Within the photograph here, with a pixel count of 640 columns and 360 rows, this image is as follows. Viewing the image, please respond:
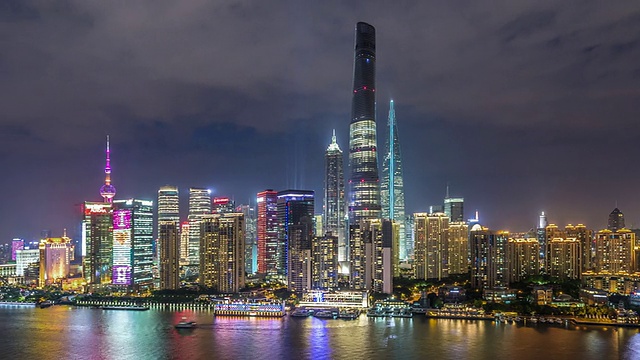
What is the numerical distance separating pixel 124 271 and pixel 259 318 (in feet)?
47.4

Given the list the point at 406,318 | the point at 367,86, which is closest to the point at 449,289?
the point at 406,318

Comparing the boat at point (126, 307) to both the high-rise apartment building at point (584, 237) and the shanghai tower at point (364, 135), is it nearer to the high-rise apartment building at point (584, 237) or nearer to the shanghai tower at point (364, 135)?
the shanghai tower at point (364, 135)

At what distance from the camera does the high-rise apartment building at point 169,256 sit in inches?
1109

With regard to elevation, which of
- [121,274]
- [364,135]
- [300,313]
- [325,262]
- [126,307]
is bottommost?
[126,307]

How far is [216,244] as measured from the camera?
27.7m

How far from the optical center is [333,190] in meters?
42.9

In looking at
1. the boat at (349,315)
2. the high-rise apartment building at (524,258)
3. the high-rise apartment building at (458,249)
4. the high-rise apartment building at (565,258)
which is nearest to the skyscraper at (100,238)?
the boat at (349,315)

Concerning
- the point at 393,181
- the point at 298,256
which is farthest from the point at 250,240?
the point at 298,256

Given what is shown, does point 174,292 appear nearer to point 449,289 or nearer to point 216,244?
point 216,244

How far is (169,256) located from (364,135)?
13844 millimetres

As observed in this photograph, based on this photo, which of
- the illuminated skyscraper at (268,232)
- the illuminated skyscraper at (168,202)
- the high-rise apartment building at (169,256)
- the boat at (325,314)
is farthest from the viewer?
the illuminated skyscraper at (168,202)

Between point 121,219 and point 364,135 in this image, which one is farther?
point 364,135

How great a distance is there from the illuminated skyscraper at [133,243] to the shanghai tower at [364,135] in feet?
41.2

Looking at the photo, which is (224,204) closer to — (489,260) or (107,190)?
(107,190)
